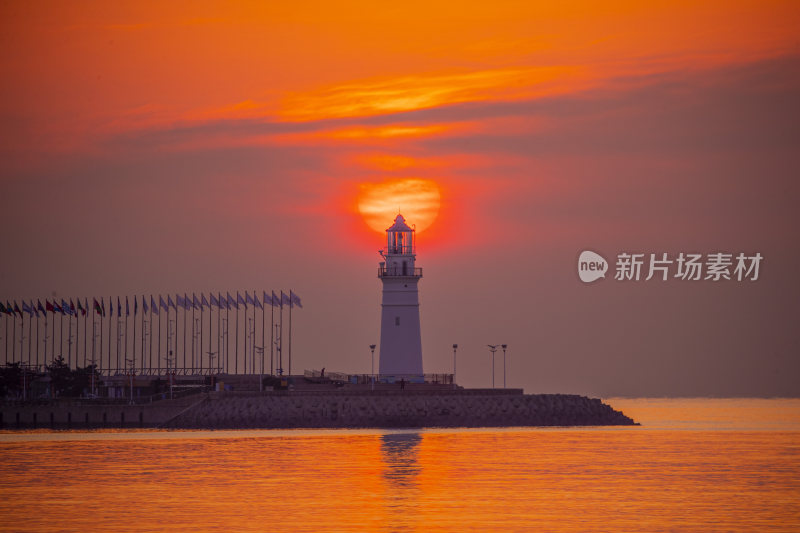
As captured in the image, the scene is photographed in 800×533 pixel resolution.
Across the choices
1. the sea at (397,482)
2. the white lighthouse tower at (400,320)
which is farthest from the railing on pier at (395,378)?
the sea at (397,482)

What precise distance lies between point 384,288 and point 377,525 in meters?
68.4

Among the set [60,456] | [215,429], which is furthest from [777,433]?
[60,456]

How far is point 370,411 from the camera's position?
113 metres

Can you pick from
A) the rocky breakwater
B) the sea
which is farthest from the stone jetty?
the sea

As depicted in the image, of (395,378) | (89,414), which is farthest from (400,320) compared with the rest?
(89,414)

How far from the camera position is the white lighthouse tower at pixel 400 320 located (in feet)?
392

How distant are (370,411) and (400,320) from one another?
9.61 meters

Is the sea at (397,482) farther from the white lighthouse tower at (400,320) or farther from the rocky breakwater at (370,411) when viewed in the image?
the white lighthouse tower at (400,320)

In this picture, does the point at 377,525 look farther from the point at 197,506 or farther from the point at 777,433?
the point at 777,433

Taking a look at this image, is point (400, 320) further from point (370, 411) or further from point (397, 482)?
point (397, 482)

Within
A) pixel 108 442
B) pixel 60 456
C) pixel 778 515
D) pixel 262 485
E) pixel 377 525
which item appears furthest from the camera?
pixel 108 442

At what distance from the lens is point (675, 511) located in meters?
58.6

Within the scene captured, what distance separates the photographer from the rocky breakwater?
113375 mm

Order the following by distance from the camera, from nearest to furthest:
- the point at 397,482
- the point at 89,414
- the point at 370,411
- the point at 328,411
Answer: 1. the point at 397,482
2. the point at 370,411
3. the point at 328,411
4. the point at 89,414
